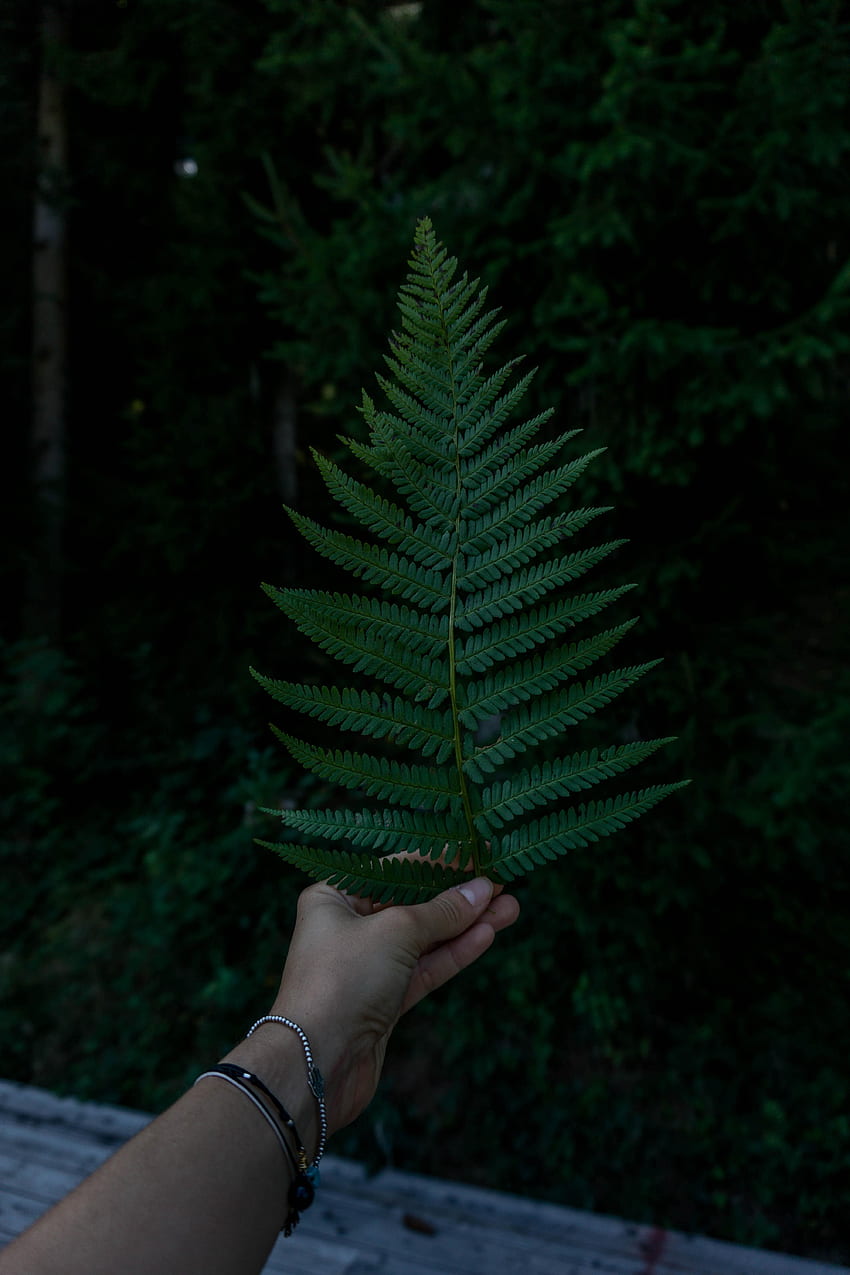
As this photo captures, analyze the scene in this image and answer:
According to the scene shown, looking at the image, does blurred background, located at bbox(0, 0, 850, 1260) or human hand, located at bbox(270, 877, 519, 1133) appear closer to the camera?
human hand, located at bbox(270, 877, 519, 1133)

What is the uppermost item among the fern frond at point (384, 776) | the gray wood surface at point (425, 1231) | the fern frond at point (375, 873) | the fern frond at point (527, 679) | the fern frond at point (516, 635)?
the fern frond at point (516, 635)

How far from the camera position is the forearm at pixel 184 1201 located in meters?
0.94

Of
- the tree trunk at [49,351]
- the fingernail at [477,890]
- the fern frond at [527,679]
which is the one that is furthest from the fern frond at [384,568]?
the tree trunk at [49,351]

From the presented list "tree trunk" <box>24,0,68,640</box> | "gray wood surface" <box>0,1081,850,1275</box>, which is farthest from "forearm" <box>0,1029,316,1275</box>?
"tree trunk" <box>24,0,68,640</box>

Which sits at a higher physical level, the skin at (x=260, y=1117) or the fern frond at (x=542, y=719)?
the fern frond at (x=542, y=719)

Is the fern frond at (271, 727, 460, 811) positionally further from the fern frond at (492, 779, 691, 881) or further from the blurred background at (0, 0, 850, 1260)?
the blurred background at (0, 0, 850, 1260)

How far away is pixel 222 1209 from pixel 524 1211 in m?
2.85

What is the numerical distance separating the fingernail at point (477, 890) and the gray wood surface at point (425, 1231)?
7.92 ft

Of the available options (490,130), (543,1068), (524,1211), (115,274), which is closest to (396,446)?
(490,130)

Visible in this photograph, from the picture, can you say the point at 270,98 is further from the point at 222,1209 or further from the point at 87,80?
the point at 222,1209

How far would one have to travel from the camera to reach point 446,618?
3.79 feet

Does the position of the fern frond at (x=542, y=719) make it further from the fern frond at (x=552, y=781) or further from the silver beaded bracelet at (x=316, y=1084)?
the silver beaded bracelet at (x=316, y=1084)

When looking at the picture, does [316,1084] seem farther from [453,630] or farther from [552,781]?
[453,630]

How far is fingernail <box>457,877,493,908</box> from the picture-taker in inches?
49.1
